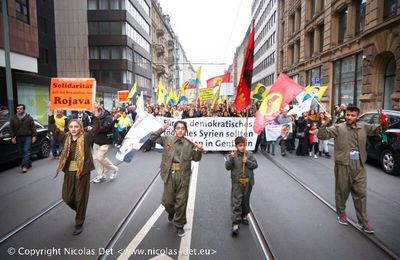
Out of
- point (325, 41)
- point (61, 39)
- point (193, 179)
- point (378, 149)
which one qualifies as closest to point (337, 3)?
point (325, 41)

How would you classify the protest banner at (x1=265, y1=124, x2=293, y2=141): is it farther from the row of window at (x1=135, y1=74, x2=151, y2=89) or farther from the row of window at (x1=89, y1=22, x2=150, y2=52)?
the row of window at (x1=135, y1=74, x2=151, y2=89)

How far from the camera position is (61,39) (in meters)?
40.8

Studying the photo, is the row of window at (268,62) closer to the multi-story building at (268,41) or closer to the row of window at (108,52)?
the multi-story building at (268,41)

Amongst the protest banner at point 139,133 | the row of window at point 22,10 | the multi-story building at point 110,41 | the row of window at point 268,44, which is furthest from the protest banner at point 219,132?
the row of window at point 268,44

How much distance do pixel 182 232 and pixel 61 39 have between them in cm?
4414

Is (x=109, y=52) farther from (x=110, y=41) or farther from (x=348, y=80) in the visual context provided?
(x=348, y=80)

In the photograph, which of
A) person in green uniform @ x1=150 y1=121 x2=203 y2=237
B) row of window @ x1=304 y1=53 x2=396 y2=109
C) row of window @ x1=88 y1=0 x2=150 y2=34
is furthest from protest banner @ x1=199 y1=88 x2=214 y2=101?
row of window @ x1=88 y1=0 x2=150 y2=34

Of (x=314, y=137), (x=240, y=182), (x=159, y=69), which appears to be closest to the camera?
(x=240, y=182)

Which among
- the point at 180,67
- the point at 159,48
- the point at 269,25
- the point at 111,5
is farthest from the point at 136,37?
the point at 180,67

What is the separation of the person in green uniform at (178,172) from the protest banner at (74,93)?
3.98 meters

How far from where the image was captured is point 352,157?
4527 mm

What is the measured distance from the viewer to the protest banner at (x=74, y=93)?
24.4 feet

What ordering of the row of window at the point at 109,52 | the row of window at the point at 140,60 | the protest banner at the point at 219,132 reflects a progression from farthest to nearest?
the row of window at the point at 140,60 < the row of window at the point at 109,52 < the protest banner at the point at 219,132

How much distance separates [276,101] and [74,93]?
545 centimetres
